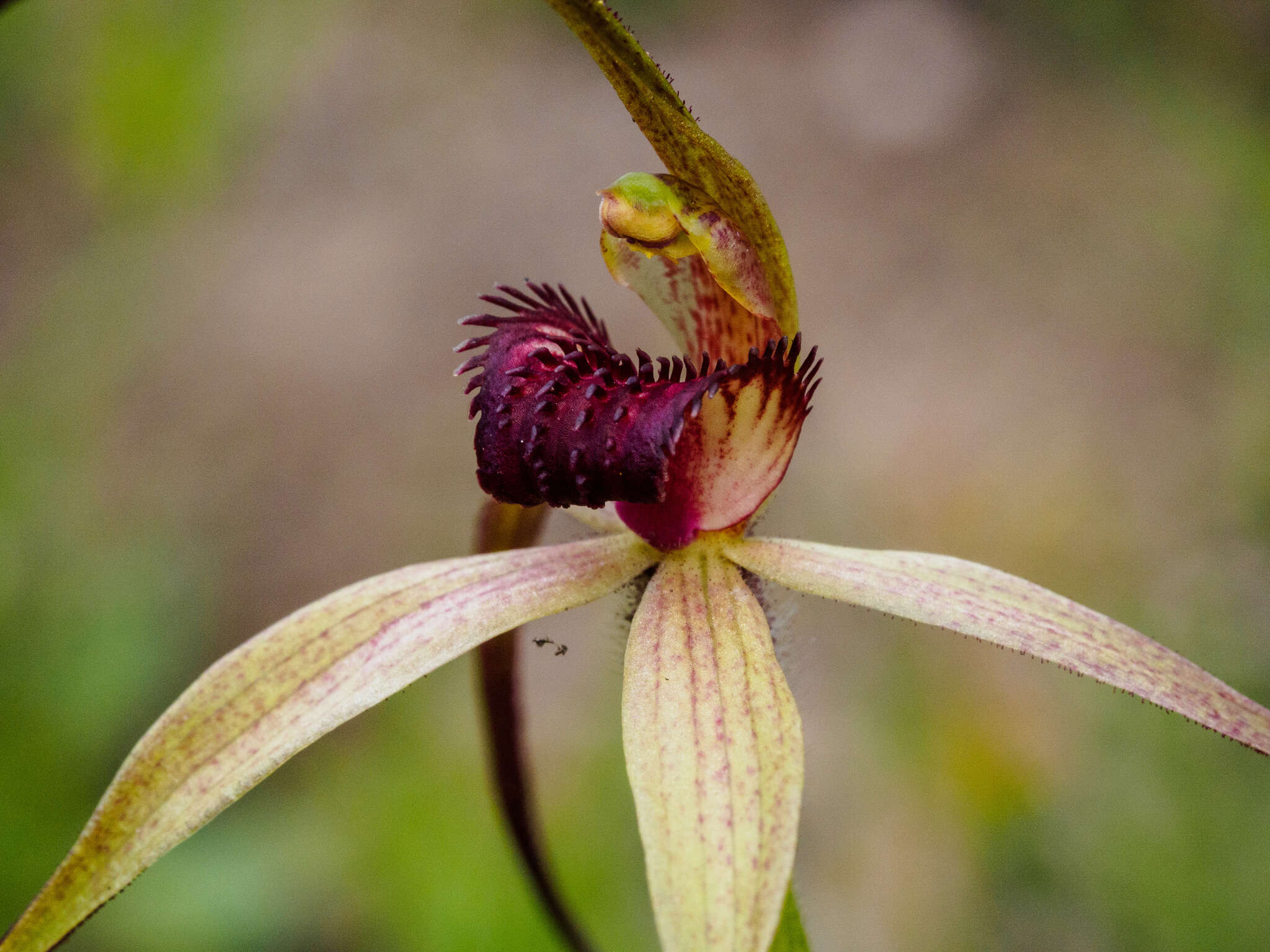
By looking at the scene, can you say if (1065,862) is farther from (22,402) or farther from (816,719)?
(22,402)

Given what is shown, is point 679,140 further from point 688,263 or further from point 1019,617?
point 1019,617

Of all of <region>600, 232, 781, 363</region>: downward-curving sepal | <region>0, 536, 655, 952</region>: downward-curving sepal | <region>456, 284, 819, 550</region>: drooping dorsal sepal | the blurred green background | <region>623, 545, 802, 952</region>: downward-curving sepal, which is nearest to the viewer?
<region>623, 545, 802, 952</region>: downward-curving sepal

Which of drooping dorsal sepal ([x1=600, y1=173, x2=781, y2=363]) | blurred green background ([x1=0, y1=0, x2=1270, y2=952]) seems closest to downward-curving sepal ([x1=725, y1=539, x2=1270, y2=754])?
blurred green background ([x1=0, y1=0, x2=1270, y2=952])

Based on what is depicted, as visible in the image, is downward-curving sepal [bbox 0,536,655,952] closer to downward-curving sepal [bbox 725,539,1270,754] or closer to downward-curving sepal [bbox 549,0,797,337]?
downward-curving sepal [bbox 725,539,1270,754]

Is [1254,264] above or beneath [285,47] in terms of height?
beneath

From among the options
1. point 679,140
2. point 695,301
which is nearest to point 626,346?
point 695,301

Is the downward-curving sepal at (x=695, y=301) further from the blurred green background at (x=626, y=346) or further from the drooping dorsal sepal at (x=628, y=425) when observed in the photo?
the blurred green background at (x=626, y=346)

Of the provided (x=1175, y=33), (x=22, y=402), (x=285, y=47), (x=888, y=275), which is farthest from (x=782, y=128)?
(x=22, y=402)
